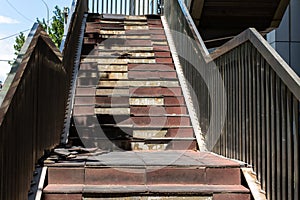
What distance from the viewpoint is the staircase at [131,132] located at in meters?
2.95

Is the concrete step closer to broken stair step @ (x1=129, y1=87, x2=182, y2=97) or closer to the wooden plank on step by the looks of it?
the wooden plank on step

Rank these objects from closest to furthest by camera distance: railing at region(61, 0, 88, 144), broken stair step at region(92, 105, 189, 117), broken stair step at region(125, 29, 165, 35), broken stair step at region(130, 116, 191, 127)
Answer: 1. railing at region(61, 0, 88, 144)
2. broken stair step at region(130, 116, 191, 127)
3. broken stair step at region(92, 105, 189, 117)
4. broken stair step at region(125, 29, 165, 35)

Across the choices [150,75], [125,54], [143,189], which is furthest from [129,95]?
[143,189]

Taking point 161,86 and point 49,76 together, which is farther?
point 161,86

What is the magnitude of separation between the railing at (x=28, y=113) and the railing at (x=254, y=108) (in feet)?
5.08

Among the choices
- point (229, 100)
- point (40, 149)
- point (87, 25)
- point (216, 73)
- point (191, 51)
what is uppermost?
point (87, 25)

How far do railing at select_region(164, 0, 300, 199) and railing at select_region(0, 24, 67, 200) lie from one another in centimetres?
155

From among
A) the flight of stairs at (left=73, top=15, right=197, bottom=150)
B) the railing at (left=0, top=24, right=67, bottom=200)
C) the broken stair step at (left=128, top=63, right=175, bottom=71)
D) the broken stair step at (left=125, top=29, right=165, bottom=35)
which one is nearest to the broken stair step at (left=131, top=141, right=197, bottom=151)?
the flight of stairs at (left=73, top=15, right=197, bottom=150)

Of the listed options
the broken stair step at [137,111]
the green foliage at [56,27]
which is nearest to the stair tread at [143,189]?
the broken stair step at [137,111]

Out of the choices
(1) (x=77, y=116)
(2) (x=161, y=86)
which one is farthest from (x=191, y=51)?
(1) (x=77, y=116)

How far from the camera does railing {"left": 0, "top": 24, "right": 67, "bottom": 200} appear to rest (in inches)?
81.5

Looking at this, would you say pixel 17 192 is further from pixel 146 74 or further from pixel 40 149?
pixel 146 74

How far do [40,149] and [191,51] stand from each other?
8.36 feet

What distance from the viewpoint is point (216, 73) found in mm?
3859
